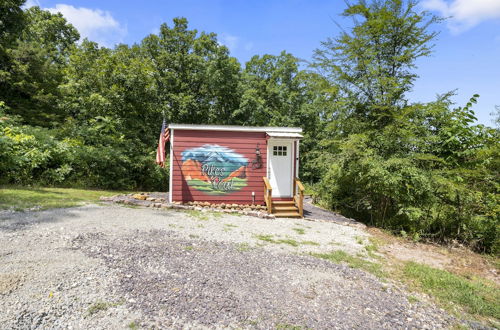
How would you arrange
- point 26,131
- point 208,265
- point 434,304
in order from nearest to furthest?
point 434,304
point 208,265
point 26,131

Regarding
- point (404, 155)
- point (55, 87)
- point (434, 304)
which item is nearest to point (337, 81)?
point (404, 155)

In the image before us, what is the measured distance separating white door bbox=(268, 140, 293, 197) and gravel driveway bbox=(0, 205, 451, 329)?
3.54m

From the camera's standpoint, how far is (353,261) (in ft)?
15.0

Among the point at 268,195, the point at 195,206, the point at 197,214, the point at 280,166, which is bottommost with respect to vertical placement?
the point at 197,214

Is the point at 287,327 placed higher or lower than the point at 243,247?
lower

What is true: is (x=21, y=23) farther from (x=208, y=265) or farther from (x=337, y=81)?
(x=208, y=265)

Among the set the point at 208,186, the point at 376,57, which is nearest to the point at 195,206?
the point at 208,186

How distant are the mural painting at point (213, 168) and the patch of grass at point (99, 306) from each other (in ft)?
19.8

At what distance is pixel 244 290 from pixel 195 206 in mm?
5359

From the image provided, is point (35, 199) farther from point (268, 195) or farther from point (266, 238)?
point (268, 195)

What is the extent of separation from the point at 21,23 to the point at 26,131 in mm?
8367

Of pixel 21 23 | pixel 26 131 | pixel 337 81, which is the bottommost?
pixel 26 131

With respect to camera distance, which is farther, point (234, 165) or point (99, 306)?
point (234, 165)

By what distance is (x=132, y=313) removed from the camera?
2.60 metres
